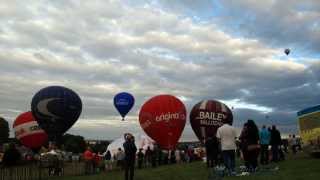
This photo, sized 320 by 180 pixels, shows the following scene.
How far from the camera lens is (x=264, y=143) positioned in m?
26.0

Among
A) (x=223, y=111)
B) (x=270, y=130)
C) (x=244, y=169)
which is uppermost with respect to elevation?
(x=223, y=111)

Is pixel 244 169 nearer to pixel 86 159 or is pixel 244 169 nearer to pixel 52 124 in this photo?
pixel 86 159

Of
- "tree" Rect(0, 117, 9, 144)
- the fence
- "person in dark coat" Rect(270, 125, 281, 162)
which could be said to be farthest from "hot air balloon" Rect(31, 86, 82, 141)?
"tree" Rect(0, 117, 9, 144)

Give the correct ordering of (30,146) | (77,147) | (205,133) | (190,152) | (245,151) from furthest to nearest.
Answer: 1. (77,147)
2. (30,146)
3. (190,152)
4. (205,133)
5. (245,151)

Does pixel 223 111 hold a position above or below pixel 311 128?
above

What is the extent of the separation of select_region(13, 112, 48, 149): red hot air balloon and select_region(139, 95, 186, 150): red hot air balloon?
12706 mm

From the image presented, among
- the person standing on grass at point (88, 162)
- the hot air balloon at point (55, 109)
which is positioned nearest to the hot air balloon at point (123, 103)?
the hot air balloon at point (55, 109)

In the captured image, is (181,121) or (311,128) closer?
(311,128)

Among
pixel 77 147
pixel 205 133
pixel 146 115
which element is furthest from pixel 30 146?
pixel 77 147

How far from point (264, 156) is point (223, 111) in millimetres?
17645

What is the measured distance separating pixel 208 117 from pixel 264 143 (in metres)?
17.0

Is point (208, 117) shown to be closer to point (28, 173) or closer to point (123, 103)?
point (123, 103)

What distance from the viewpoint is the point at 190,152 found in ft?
154

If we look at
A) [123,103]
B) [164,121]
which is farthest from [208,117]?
[123,103]
